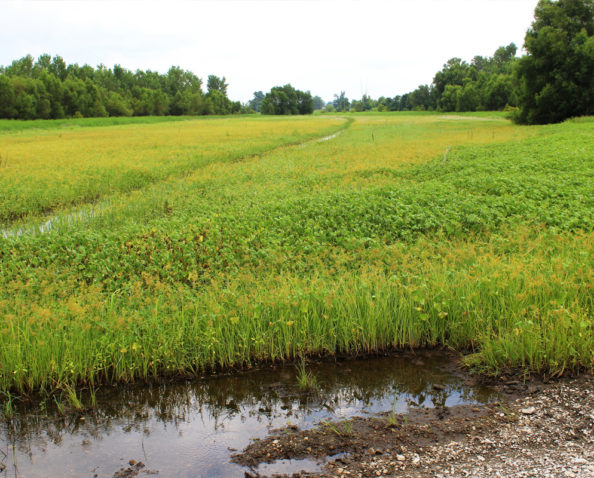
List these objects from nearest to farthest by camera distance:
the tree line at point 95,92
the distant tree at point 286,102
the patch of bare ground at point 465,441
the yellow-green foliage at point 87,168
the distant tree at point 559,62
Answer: the patch of bare ground at point 465,441 → the yellow-green foliage at point 87,168 → the distant tree at point 559,62 → the tree line at point 95,92 → the distant tree at point 286,102

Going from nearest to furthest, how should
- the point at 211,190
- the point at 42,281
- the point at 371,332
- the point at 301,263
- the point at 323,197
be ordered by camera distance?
1. the point at 371,332
2. the point at 42,281
3. the point at 301,263
4. the point at 323,197
5. the point at 211,190

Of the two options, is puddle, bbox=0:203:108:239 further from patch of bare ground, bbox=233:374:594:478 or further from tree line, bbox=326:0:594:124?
tree line, bbox=326:0:594:124

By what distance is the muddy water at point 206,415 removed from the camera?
4.04m

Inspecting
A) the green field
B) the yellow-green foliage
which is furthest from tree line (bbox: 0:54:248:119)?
the green field

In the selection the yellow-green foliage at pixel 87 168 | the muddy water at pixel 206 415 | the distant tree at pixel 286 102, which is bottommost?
the muddy water at pixel 206 415

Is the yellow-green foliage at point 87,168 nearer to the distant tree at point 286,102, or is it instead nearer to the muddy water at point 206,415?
the muddy water at point 206,415

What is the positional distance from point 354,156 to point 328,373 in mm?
18202

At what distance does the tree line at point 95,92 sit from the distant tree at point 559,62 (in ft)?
192

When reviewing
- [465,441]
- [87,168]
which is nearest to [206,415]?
[465,441]

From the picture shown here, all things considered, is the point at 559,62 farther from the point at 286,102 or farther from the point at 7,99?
the point at 286,102

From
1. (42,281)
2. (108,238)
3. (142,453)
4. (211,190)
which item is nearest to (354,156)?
(211,190)

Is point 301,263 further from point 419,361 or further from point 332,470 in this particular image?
point 332,470

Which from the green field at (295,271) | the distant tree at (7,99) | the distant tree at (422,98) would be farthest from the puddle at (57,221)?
the distant tree at (422,98)

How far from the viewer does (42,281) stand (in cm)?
743
